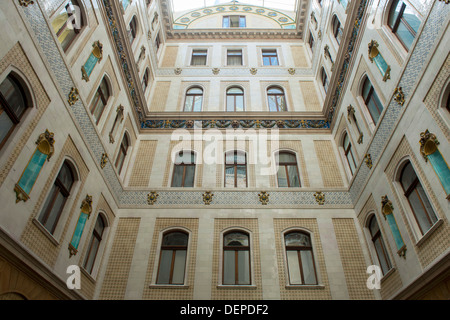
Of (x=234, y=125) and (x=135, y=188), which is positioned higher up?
(x=234, y=125)

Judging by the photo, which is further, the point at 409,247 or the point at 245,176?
the point at 245,176

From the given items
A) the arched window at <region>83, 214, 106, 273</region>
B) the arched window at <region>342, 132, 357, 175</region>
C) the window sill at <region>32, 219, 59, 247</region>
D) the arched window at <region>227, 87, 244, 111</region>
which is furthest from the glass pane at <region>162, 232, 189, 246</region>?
the arched window at <region>227, 87, 244, 111</region>

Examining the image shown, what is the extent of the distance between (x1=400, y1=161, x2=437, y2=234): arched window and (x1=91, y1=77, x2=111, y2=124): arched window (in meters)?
8.75

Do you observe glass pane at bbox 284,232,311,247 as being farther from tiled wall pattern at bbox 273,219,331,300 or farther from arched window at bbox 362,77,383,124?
arched window at bbox 362,77,383,124

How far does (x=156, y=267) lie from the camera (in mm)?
9742

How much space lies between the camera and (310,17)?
1731cm

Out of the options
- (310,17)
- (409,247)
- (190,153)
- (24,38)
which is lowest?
(409,247)

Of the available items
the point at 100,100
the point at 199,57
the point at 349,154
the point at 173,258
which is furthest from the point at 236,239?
the point at 199,57

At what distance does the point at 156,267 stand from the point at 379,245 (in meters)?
6.63

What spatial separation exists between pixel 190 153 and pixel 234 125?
7.61 feet

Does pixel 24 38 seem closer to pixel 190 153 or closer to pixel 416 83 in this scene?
pixel 190 153

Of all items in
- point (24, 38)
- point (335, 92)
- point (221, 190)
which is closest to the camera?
point (24, 38)
